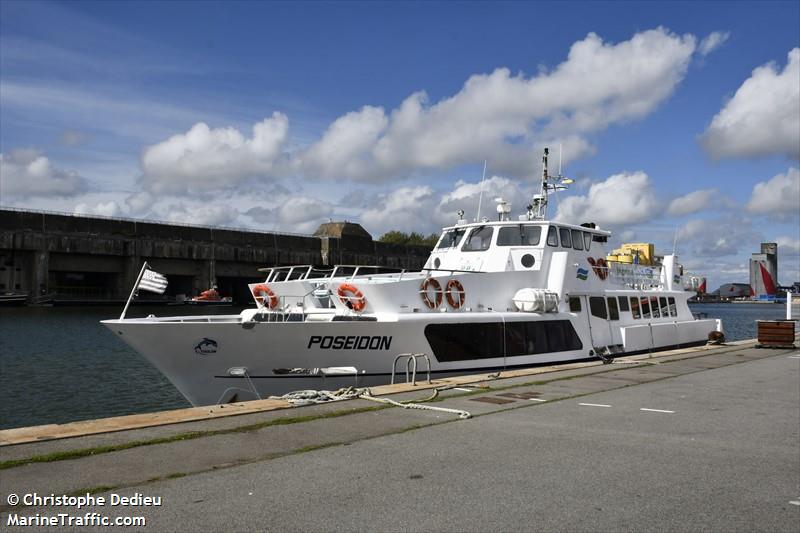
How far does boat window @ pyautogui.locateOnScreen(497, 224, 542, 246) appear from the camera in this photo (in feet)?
59.5

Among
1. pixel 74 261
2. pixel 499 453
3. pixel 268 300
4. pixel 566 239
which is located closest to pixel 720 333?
pixel 566 239

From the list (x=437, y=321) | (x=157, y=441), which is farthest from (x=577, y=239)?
(x=157, y=441)

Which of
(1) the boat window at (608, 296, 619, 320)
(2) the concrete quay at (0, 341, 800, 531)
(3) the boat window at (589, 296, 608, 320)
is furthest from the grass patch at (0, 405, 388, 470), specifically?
(1) the boat window at (608, 296, 619, 320)

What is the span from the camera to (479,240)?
725 inches

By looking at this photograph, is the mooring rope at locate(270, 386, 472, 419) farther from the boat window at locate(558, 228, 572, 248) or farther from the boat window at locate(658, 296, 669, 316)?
the boat window at locate(658, 296, 669, 316)

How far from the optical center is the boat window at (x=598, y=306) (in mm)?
19188

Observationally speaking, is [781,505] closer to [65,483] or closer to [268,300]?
[65,483]

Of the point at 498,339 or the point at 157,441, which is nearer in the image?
the point at 157,441

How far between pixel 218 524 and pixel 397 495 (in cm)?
153

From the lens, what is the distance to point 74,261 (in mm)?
59656

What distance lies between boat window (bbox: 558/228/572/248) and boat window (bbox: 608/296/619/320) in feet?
8.60

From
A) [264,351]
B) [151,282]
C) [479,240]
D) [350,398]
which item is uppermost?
[479,240]

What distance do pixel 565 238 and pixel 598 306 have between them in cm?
244

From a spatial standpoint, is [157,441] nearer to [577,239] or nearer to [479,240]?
[479,240]
